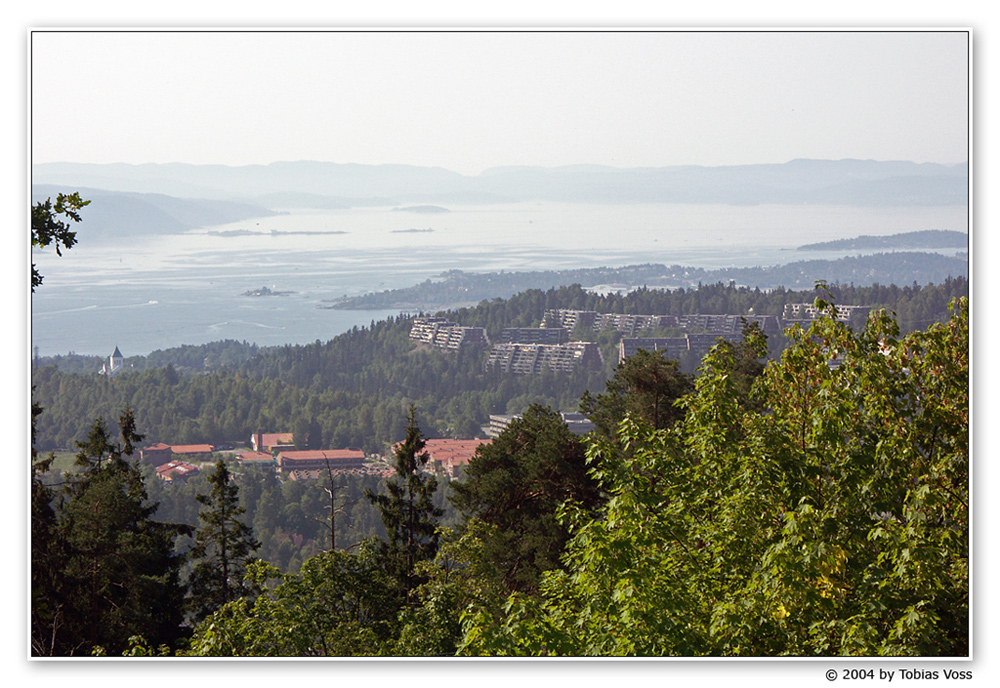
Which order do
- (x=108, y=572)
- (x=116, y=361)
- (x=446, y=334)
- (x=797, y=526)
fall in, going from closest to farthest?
(x=797, y=526) < (x=108, y=572) < (x=116, y=361) < (x=446, y=334)

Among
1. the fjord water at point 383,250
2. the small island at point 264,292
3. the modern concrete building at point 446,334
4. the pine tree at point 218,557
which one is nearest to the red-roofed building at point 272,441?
the modern concrete building at point 446,334

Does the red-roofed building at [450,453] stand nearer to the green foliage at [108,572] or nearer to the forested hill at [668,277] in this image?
the forested hill at [668,277]

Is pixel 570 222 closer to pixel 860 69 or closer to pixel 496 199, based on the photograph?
pixel 496 199

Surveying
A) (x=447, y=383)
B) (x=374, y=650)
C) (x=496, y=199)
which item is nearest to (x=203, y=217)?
(x=496, y=199)

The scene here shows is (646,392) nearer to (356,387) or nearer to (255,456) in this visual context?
(255,456)

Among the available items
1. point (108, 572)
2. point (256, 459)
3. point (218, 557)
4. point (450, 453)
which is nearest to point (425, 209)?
point (108, 572)

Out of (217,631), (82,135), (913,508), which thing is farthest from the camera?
(82,135)
